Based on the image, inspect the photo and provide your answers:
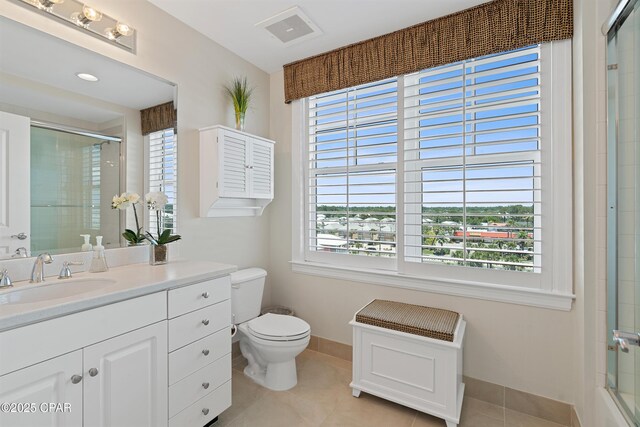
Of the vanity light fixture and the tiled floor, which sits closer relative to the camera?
the vanity light fixture

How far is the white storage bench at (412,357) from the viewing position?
1.68 metres

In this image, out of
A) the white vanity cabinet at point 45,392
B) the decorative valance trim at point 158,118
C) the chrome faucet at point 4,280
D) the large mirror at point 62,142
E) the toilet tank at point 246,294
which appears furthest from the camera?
the toilet tank at point 246,294

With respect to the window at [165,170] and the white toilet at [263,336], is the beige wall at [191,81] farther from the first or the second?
the white toilet at [263,336]

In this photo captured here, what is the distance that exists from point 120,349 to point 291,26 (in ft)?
6.94

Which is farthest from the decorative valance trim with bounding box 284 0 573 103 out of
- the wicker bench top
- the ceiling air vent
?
the wicker bench top

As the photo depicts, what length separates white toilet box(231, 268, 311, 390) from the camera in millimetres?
1956

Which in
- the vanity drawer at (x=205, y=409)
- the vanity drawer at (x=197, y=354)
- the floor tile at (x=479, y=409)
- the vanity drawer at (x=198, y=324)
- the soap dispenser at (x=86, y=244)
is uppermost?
the soap dispenser at (x=86, y=244)

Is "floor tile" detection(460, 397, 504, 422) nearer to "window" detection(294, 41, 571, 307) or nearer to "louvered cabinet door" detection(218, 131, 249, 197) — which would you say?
"window" detection(294, 41, 571, 307)

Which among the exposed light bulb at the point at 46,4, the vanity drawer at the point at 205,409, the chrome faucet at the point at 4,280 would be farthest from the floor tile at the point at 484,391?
the exposed light bulb at the point at 46,4

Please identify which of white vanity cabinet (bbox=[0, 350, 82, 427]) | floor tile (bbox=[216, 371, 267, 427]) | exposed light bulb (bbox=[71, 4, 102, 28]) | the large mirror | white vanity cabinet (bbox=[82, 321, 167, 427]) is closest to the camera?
white vanity cabinet (bbox=[0, 350, 82, 427])

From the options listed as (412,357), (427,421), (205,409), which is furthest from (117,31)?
(427,421)

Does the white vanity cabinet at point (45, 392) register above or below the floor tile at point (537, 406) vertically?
above

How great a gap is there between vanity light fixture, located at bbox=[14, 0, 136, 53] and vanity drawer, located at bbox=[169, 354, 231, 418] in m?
1.84

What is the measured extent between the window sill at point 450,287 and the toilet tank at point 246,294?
0.43 metres
